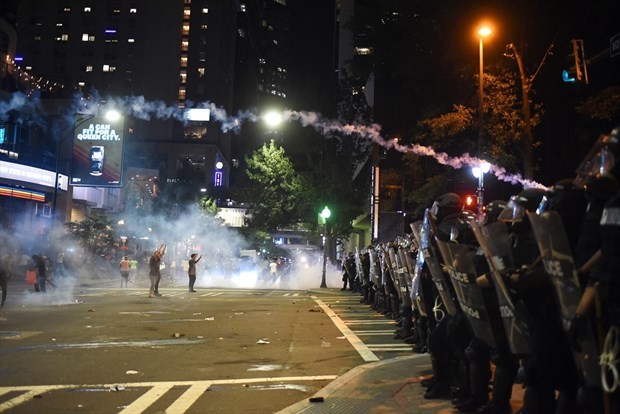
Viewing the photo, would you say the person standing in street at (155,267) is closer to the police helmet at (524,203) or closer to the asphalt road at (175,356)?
the asphalt road at (175,356)

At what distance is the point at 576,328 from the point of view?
3.34 meters

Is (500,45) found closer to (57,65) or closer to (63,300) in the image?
(63,300)

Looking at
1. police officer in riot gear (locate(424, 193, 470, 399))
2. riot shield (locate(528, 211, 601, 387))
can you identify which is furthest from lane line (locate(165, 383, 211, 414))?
riot shield (locate(528, 211, 601, 387))

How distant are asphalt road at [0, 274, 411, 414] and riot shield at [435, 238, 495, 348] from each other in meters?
2.50

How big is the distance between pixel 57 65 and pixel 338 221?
86.1 m

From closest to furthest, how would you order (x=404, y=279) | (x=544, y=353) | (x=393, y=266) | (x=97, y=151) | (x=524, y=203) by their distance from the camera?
(x=544, y=353)
(x=524, y=203)
(x=404, y=279)
(x=393, y=266)
(x=97, y=151)

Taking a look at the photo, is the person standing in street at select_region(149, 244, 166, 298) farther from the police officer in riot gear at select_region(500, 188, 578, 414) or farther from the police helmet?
the police officer in riot gear at select_region(500, 188, 578, 414)

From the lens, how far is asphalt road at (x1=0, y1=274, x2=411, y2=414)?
255 inches

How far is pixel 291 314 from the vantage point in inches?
629

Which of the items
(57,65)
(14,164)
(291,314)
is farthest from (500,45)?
(57,65)

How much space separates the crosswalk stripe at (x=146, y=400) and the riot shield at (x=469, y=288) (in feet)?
11.6

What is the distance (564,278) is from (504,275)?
712mm

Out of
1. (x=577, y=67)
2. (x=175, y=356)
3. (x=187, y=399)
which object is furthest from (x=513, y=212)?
(x=577, y=67)

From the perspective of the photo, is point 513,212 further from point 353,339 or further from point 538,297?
point 353,339
